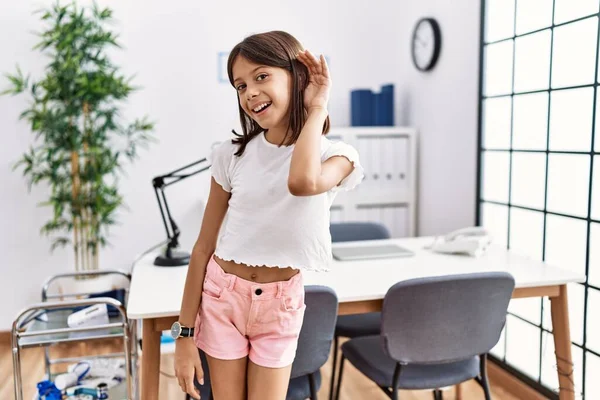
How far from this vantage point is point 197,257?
139 centimetres

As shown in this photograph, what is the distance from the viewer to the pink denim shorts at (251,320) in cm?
131

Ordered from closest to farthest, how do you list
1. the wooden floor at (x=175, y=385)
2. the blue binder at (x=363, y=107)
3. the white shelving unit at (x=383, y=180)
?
the wooden floor at (x=175, y=385) → the white shelving unit at (x=383, y=180) → the blue binder at (x=363, y=107)

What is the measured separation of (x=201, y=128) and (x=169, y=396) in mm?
1769

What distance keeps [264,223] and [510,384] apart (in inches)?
83.7

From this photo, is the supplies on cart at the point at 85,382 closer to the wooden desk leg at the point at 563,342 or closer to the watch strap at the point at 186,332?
the watch strap at the point at 186,332

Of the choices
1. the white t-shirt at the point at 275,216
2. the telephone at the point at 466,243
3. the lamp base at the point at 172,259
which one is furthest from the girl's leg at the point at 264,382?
the telephone at the point at 466,243

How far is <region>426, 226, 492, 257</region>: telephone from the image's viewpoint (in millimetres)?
2393

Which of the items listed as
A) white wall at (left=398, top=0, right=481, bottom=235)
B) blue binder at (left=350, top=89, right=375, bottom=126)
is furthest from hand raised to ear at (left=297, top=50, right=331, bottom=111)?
blue binder at (left=350, top=89, right=375, bottom=126)

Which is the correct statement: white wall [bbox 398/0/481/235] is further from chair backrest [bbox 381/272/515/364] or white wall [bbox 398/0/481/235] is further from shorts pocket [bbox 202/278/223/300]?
shorts pocket [bbox 202/278/223/300]

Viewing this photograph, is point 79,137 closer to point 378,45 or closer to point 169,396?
point 169,396

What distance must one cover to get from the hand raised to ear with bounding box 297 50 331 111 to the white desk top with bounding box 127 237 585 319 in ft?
2.64

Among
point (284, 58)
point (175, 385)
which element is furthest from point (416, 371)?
point (175, 385)

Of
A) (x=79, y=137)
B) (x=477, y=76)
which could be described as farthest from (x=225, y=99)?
(x=477, y=76)

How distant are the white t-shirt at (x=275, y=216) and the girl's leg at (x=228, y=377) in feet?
0.79
